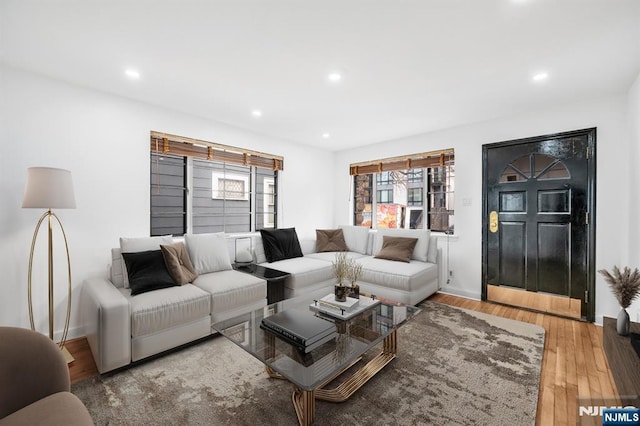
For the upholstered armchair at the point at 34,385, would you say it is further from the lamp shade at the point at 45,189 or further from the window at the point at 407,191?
the window at the point at 407,191

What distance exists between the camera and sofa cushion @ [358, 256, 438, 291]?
135 inches

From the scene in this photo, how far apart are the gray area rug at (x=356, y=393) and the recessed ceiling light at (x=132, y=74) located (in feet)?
8.27

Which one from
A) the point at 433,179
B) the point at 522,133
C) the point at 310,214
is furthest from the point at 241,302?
the point at 522,133

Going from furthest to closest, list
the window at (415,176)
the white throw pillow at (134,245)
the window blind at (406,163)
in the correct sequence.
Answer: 1. the window at (415,176)
2. the window blind at (406,163)
3. the white throw pillow at (134,245)

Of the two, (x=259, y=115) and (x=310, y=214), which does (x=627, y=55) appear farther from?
(x=310, y=214)

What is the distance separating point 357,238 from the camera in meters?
4.83

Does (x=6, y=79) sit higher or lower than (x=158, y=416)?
higher

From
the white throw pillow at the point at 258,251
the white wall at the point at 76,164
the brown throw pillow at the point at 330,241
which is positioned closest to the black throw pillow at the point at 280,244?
the white throw pillow at the point at 258,251

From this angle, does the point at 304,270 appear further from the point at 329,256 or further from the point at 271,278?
the point at 329,256

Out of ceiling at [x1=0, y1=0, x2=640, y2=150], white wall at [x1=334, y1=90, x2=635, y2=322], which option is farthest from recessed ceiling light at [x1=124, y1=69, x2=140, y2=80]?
white wall at [x1=334, y1=90, x2=635, y2=322]

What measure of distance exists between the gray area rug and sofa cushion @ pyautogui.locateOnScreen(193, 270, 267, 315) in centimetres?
35

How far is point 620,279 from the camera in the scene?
1.87 meters

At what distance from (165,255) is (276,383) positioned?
5.39 ft

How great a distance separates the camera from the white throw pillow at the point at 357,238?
15.6ft
